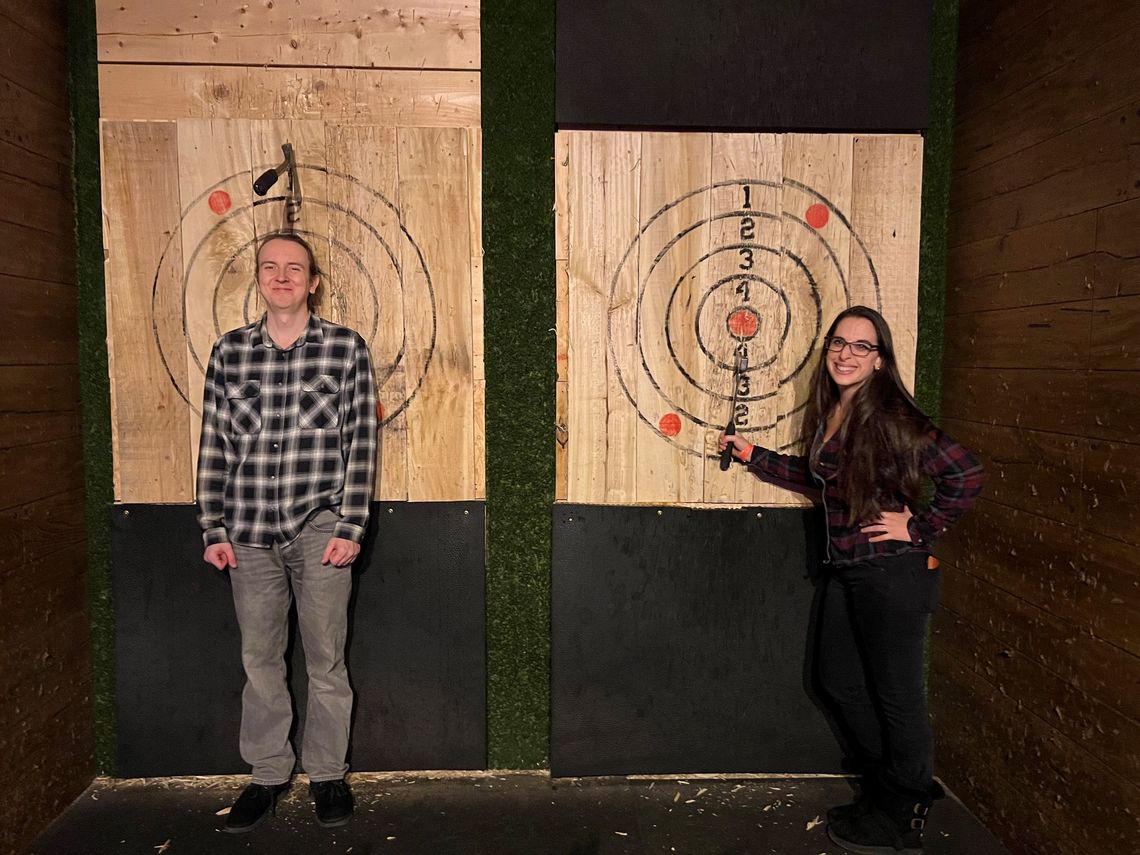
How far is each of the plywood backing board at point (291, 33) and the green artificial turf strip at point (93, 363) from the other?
0.26 feet

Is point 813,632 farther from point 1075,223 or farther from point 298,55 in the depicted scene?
point 298,55

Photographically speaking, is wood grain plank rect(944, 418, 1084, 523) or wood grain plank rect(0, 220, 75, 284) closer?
wood grain plank rect(944, 418, 1084, 523)

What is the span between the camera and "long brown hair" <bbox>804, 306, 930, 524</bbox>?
186cm

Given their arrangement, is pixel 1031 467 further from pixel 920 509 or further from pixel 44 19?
pixel 44 19

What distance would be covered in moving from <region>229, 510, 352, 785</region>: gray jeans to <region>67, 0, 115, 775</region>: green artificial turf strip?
491mm

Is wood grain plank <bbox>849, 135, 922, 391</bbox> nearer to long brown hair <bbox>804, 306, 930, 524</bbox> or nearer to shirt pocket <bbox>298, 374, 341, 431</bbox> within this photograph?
long brown hair <bbox>804, 306, 930, 524</bbox>

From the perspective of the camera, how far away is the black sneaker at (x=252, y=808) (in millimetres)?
2090

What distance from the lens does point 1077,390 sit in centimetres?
182

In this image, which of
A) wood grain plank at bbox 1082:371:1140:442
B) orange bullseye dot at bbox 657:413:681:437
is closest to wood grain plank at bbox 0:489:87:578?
orange bullseye dot at bbox 657:413:681:437

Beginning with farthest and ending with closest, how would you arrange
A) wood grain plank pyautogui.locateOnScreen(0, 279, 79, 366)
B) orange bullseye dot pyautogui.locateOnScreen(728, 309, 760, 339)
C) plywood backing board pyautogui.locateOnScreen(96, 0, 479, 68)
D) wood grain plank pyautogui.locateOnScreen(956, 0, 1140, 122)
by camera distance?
1. orange bullseye dot pyautogui.locateOnScreen(728, 309, 760, 339)
2. plywood backing board pyautogui.locateOnScreen(96, 0, 479, 68)
3. wood grain plank pyautogui.locateOnScreen(0, 279, 79, 366)
4. wood grain plank pyautogui.locateOnScreen(956, 0, 1140, 122)

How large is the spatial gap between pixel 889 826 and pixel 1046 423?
1.10 m

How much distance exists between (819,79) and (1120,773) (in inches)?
75.0

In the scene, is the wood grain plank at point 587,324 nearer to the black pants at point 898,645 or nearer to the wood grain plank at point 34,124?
the black pants at point 898,645

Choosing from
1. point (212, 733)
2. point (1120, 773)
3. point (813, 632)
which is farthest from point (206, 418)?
point (1120, 773)
